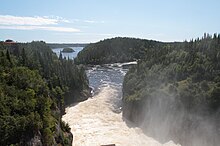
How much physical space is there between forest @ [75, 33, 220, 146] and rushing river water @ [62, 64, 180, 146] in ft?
10.7

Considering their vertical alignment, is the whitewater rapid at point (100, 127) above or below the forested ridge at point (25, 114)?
below

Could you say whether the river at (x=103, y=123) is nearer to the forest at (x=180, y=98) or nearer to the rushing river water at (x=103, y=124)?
the rushing river water at (x=103, y=124)

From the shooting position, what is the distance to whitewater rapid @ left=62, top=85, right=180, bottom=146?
63375 millimetres

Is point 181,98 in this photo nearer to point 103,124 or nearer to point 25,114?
point 103,124

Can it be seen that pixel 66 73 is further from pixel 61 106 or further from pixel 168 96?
pixel 168 96

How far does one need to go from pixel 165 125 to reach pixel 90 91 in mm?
50484

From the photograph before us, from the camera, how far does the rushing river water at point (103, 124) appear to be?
2506 inches

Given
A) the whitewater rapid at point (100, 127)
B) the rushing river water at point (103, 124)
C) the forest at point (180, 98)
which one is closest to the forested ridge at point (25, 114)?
the whitewater rapid at point (100, 127)

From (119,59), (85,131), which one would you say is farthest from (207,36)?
(119,59)

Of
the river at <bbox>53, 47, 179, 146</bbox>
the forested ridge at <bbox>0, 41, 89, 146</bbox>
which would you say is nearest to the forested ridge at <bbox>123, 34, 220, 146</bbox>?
the river at <bbox>53, 47, 179, 146</bbox>

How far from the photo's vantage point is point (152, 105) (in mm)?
76188

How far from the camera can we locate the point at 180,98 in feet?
226

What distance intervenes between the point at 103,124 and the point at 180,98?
1815 cm

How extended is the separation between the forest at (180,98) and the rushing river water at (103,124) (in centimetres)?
325
